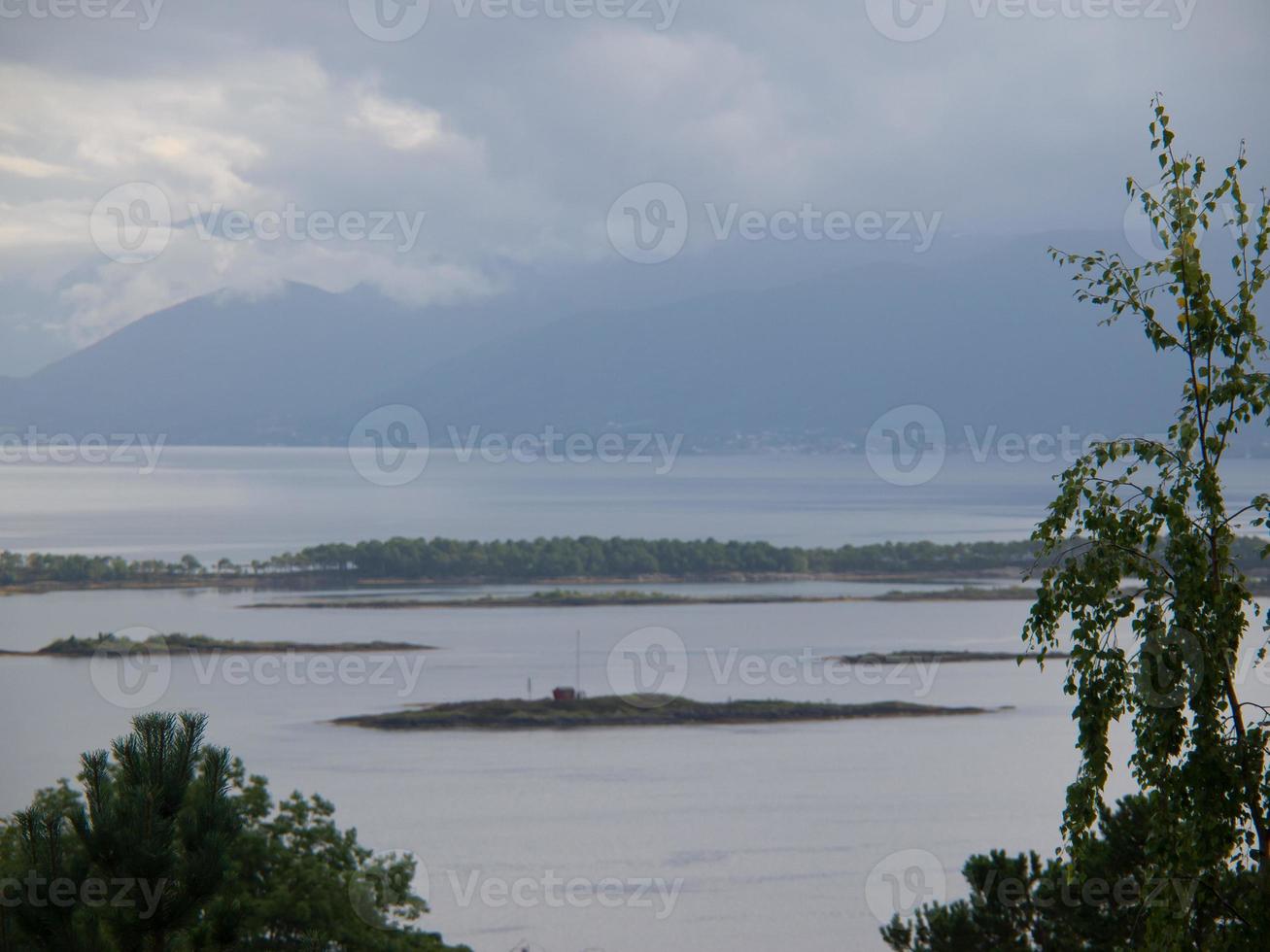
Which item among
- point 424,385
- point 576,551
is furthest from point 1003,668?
point 424,385

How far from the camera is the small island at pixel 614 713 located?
1099 inches

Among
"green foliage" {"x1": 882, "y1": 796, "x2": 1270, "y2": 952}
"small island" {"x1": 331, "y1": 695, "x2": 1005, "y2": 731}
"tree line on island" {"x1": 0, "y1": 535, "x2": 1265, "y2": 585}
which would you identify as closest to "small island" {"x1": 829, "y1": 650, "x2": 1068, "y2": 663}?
"small island" {"x1": 331, "y1": 695, "x2": 1005, "y2": 731}

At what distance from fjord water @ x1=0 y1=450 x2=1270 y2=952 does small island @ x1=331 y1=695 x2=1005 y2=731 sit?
60 cm

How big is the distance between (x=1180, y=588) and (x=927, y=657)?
1272 inches

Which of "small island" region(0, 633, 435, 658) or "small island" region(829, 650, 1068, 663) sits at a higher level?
"small island" region(0, 633, 435, 658)

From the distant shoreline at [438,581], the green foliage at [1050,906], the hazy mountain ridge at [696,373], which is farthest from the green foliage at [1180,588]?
the hazy mountain ridge at [696,373]

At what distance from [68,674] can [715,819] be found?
1877 centimetres

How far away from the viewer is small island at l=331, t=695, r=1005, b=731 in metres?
27.9

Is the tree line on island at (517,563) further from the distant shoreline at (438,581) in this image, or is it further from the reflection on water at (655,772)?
the reflection on water at (655,772)

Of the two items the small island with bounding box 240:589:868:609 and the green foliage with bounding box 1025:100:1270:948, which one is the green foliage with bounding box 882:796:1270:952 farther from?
the small island with bounding box 240:589:868:609

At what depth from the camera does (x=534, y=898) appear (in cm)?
1761

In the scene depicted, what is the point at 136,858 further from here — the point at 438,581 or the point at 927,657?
the point at 438,581

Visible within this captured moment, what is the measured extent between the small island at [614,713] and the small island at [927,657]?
5267 mm

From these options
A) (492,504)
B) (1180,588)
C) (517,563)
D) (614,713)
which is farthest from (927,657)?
(492,504)
